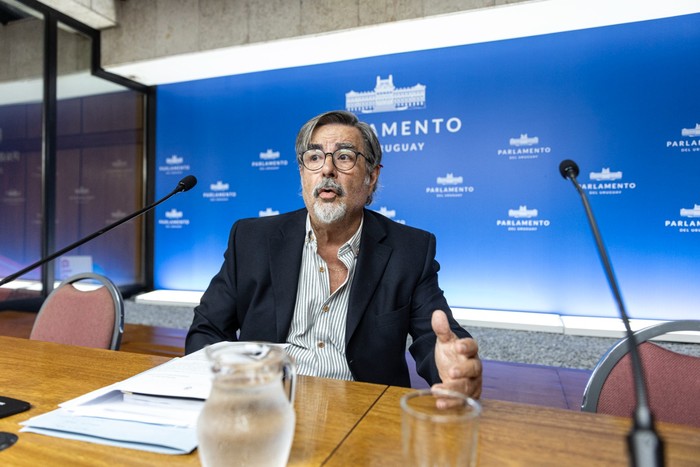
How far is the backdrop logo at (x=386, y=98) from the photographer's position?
401 centimetres

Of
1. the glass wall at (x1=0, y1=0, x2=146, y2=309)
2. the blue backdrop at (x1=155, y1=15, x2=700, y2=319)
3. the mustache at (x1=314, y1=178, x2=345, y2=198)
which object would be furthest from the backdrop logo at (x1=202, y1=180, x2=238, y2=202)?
the mustache at (x1=314, y1=178, x2=345, y2=198)

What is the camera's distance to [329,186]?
159 cm

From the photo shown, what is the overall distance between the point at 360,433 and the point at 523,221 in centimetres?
335

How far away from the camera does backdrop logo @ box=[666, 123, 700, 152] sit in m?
3.26

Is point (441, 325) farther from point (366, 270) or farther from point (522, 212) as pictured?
point (522, 212)

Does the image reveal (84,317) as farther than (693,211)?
No

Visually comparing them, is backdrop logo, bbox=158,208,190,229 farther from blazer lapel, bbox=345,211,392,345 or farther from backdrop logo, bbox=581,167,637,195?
backdrop logo, bbox=581,167,637,195

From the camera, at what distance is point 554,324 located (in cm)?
329

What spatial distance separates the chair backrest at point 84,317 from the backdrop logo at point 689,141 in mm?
3901

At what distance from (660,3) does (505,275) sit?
2309 millimetres

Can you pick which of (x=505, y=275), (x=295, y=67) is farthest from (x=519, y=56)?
(x=295, y=67)

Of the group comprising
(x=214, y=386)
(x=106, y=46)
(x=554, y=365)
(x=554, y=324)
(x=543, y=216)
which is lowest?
(x=554, y=365)

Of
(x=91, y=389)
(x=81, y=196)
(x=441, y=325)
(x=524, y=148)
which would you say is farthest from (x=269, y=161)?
(x=441, y=325)

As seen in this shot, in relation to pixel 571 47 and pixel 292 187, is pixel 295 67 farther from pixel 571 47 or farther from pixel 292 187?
pixel 571 47
